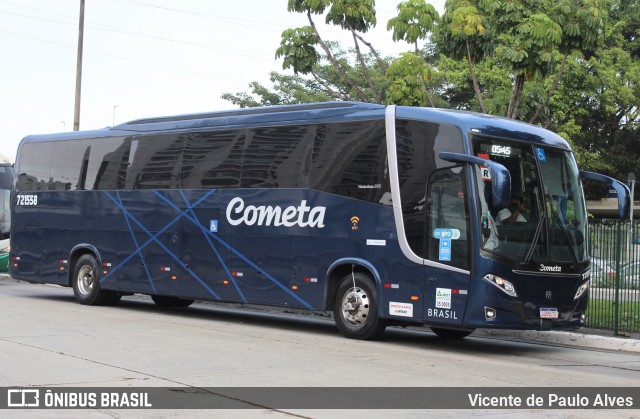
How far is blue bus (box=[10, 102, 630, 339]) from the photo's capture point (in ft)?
43.9

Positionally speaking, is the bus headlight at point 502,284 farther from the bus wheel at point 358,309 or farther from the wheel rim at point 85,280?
the wheel rim at point 85,280

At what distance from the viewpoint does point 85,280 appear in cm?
2067

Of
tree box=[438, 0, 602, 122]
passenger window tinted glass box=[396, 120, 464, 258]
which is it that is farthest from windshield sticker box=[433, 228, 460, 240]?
tree box=[438, 0, 602, 122]

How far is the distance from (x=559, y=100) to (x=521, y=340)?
3344 cm

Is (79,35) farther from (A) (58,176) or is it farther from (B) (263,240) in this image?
(B) (263,240)

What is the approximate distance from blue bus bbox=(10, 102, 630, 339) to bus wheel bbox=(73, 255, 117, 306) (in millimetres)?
60

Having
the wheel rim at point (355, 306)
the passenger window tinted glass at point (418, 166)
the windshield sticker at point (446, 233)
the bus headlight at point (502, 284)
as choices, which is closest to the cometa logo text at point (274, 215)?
the wheel rim at point (355, 306)

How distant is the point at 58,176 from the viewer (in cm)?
2136

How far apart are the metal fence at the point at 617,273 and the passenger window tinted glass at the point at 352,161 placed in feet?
13.4

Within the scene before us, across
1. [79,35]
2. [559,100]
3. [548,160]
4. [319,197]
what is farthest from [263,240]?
[559,100]

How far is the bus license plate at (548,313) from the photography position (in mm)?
13453

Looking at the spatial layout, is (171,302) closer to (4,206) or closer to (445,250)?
(445,250)

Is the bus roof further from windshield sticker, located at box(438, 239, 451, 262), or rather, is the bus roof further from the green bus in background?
the green bus in background

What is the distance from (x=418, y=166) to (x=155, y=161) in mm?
6875
